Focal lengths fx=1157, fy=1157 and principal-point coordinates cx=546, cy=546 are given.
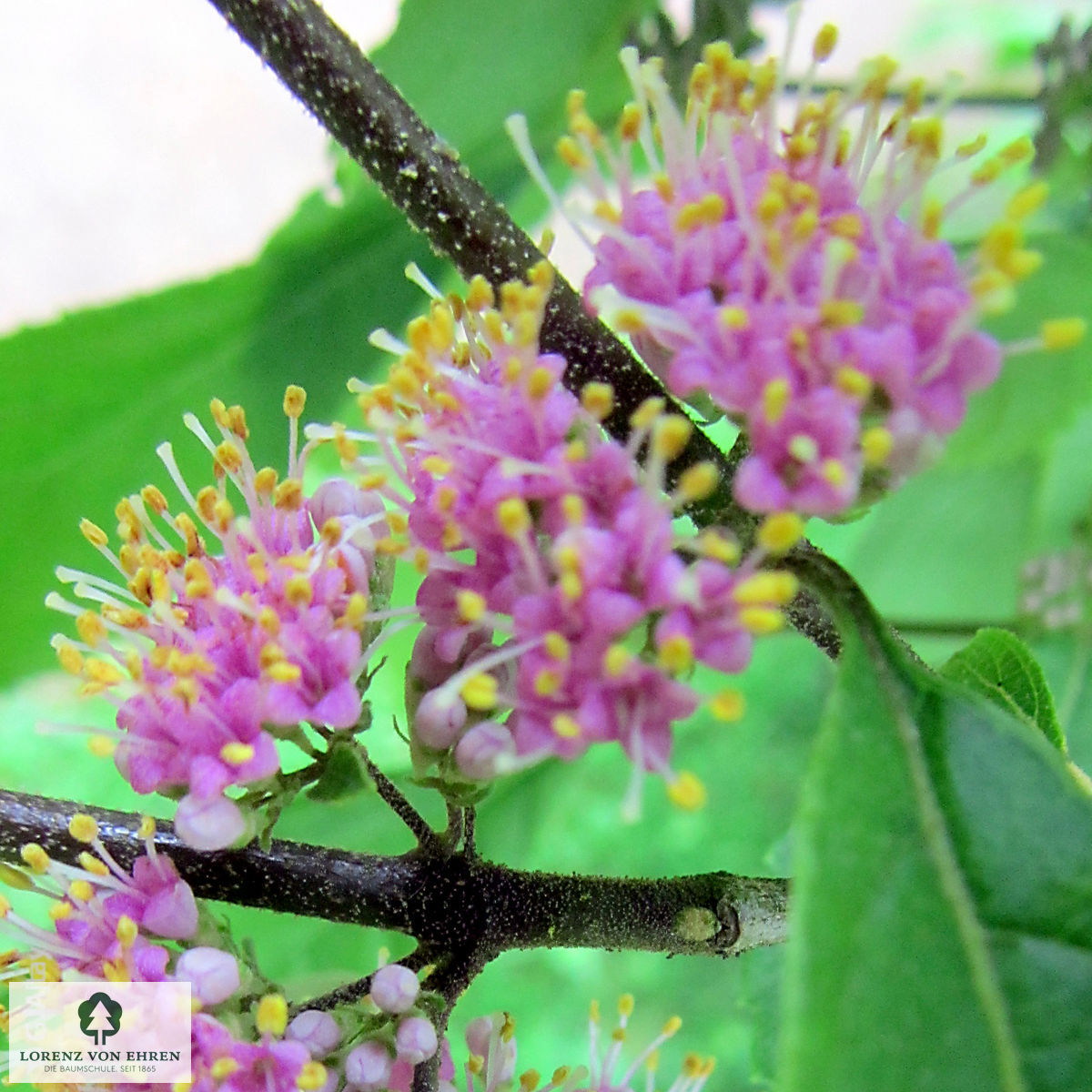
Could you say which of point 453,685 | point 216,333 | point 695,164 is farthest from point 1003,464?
point 453,685

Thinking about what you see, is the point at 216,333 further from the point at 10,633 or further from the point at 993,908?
the point at 993,908

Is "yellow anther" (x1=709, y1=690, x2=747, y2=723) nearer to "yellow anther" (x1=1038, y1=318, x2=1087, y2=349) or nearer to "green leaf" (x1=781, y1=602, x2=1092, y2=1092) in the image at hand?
"green leaf" (x1=781, y1=602, x2=1092, y2=1092)

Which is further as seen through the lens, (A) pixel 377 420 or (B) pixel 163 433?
(B) pixel 163 433

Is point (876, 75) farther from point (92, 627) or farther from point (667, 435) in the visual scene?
point (92, 627)

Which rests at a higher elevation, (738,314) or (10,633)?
(10,633)

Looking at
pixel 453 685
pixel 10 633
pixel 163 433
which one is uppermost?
pixel 163 433

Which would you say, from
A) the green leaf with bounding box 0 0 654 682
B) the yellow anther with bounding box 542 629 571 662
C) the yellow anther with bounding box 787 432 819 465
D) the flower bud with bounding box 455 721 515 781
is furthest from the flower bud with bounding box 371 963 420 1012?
the green leaf with bounding box 0 0 654 682

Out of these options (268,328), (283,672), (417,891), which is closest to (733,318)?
(283,672)
